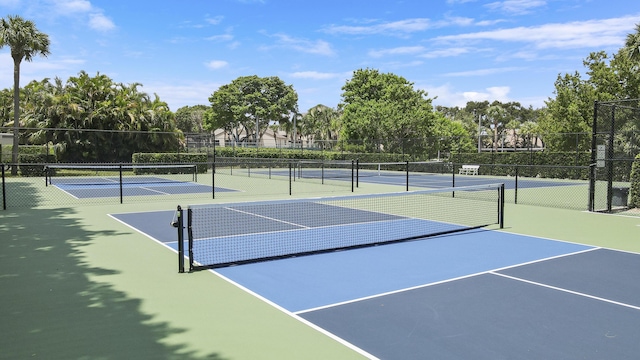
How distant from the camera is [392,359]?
4160 mm

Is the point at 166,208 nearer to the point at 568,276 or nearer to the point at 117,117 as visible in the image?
the point at 568,276

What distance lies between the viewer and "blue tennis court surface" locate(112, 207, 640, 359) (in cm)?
452

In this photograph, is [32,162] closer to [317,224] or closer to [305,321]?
[317,224]

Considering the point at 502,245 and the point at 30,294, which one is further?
the point at 502,245

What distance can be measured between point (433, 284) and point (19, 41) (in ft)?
104

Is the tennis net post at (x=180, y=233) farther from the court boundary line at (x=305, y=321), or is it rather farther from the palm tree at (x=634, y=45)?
the palm tree at (x=634, y=45)

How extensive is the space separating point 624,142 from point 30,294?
94.3 ft

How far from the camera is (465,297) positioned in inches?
234

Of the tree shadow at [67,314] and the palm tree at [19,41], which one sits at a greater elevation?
the palm tree at [19,41]

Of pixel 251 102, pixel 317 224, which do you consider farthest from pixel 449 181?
pixel 251 102

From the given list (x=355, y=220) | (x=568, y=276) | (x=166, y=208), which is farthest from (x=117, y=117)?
(x=568, y=276)

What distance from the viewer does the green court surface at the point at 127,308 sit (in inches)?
172

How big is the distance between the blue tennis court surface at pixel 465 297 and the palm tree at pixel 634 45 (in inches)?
1026

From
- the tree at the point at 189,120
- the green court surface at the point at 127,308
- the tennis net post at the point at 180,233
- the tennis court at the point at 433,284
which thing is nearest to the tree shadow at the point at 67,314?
the green court surface at the point at 127,308
